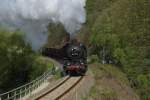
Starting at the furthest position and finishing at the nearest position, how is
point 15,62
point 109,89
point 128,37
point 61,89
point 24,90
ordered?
point 128,37
point 15,62
point 61,89
point 24,90
point 109,89

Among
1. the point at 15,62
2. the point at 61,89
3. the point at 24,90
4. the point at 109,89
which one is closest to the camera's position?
the point at 109,89

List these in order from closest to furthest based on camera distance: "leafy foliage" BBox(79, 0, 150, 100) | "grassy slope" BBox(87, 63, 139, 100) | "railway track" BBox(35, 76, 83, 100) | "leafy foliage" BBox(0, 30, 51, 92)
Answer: "grassy slope" BBox(87, 63, 139, 100) < "railway track" BBox(35, 76, 83, 100) < "leafy foliage" BBox(0, 30, 51, 92) < "leafy foliage" BBox(79, 0, 150, 100)

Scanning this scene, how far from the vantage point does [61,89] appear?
3341 cm

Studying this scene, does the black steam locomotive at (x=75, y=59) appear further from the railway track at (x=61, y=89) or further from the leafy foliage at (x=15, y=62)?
the leafy foliage at (x=15, y=62)

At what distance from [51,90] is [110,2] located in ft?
123

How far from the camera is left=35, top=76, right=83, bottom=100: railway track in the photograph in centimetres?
2946

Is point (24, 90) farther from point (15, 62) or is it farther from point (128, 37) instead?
point (128, 37)

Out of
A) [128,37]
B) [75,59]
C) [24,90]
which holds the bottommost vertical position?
[24,90]

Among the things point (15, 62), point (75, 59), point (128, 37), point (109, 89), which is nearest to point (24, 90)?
point (109, 89)

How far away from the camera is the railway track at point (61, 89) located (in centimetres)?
2946

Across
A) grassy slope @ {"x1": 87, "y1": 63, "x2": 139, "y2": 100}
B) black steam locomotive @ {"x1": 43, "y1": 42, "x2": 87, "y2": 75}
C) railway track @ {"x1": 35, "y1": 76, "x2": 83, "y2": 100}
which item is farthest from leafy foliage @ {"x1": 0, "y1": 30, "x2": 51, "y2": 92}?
grassy slope @ {"x1": 87, "y1": 63, "x2": 139, "y2": 100}

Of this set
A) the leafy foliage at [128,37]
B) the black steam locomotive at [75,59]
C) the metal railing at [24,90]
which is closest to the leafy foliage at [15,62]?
the metal railing at [24,90]

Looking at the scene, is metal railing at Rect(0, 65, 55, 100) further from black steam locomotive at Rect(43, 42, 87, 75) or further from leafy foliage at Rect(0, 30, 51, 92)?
leafy foliage at Rect(0, 30, 51, 92)

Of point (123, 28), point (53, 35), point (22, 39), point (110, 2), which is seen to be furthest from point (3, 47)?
point (53, 35)
